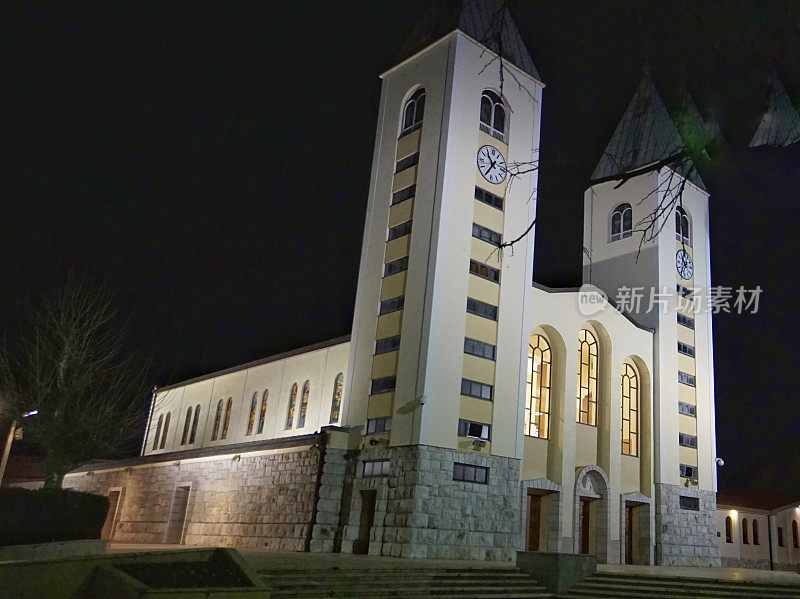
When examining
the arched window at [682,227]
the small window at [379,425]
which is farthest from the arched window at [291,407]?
the arched window at [682,227]

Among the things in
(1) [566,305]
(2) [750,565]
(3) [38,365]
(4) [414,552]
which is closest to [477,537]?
(4) [414,552]

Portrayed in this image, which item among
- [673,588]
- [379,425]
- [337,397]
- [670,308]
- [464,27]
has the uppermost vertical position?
[464,27]

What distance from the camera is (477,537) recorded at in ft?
71.7

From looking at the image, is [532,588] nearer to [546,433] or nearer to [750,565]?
[546,433]

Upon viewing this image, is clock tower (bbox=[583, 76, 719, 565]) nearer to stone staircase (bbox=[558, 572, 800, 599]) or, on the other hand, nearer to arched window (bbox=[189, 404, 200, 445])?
stone staircase (bbox=[558, 572, 800, 599])

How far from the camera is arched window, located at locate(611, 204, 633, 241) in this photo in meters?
33.2

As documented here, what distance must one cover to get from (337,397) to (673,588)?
1469cm

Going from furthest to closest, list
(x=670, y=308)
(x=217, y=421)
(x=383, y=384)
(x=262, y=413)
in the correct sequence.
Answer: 1. (x=217, y=421)
2. (x=262, y=413)
3. (x=670, y=308)
4. (x=383, y=384)

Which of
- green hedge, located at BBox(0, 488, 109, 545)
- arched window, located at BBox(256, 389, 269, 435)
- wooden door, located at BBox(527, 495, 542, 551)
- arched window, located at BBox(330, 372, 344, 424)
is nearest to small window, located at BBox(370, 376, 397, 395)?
arched window, located at BBox(330, 372, 344, 424)

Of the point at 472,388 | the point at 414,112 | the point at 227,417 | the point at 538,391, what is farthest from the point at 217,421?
the point at 414,112

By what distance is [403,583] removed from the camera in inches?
581

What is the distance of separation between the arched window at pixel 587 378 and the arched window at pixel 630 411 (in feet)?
6.87

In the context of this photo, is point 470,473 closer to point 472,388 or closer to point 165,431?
point 472,388

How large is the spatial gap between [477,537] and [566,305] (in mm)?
10043
